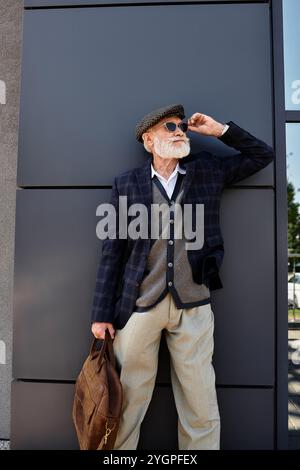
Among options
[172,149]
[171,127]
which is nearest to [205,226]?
[172,149]

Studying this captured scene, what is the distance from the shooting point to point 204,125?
2379 mm

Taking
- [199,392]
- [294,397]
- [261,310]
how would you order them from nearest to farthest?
1. [199,392]
2. [261,310]
3. [294,397]

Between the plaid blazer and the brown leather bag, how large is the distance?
23cm

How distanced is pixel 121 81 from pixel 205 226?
3.75ft

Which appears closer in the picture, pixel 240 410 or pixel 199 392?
pixel 199 392

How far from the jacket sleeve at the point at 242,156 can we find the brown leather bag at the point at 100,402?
1.23m

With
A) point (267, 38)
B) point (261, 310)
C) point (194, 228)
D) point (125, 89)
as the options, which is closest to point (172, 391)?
point (261, 310)

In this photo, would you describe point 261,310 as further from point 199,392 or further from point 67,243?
point 67,243

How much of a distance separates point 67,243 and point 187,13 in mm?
1737

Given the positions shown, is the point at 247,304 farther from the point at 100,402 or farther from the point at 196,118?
the point at 196,118

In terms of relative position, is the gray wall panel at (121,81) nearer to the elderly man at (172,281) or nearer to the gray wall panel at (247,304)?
the elderly man at (172,281)

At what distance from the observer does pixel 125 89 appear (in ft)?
8.52

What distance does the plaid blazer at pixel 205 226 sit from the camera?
88.1 inches

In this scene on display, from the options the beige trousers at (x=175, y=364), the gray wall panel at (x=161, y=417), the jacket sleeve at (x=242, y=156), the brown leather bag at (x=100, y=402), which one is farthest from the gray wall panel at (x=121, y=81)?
the gray wall panel at (x=161, y=417)
